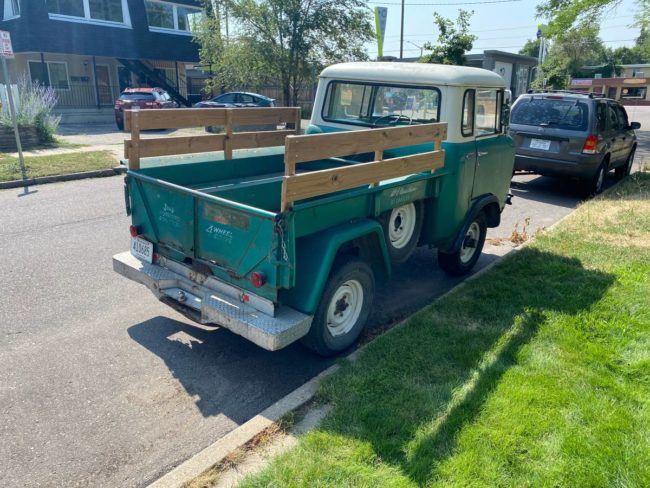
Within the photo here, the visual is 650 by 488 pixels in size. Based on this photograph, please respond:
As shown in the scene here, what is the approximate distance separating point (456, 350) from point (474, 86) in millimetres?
2713

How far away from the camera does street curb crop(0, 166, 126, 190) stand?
10.1m

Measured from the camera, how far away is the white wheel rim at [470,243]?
19.3 ft

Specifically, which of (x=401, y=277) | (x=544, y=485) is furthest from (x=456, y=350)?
(x=401, y=277)

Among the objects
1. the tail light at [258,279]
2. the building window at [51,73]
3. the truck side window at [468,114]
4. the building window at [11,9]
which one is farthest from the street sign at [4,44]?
the building window at [51,73]

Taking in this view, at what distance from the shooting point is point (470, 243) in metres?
6.00

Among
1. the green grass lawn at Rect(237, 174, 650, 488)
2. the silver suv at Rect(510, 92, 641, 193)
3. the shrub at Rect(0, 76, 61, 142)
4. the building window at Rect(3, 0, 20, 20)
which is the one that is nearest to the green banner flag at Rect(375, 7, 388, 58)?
the silver suv at Rect(510, 92, 641, 193)

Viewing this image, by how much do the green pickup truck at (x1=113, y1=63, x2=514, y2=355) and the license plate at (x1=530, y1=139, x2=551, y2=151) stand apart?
403 centimetres

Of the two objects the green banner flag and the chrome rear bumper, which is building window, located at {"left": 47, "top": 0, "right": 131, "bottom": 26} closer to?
the green banner flag

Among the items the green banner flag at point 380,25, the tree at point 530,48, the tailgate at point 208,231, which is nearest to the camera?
the tailgate at point 208,231

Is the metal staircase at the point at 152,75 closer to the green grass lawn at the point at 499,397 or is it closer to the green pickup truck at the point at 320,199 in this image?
the green pickup truck at the point at 320,199

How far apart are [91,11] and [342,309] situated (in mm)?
26250

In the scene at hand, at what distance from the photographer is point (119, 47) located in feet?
83.9

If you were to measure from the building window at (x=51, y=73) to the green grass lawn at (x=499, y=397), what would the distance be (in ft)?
85.3

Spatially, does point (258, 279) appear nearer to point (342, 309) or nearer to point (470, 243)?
point (342, 309)
